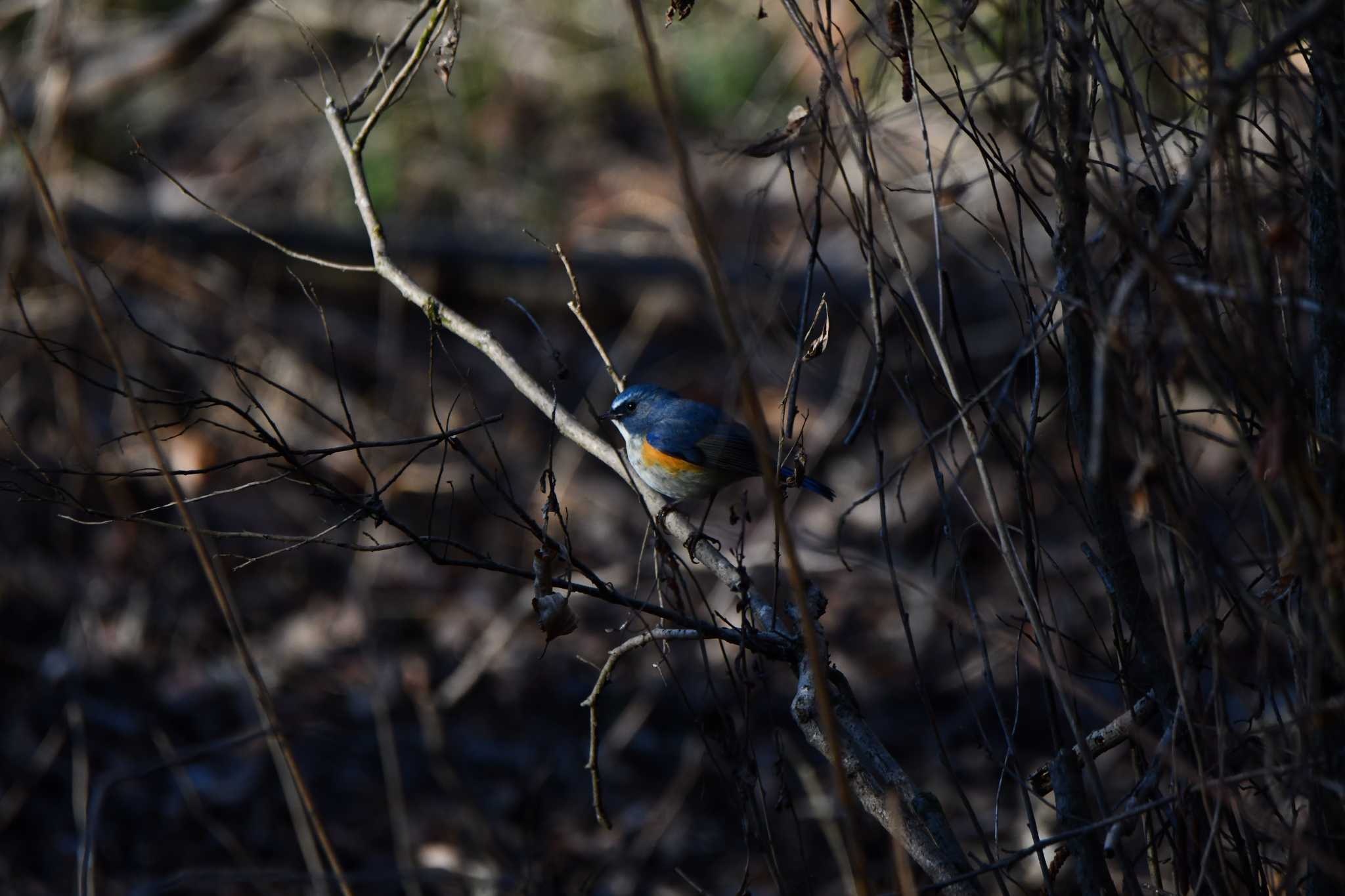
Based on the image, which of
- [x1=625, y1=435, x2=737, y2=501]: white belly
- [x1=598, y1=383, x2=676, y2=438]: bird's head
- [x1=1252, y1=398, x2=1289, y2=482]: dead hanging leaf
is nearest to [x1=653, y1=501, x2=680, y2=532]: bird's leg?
[x1=625, y1=435, x2=737, y2=501]: white belly

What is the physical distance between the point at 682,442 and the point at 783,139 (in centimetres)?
255

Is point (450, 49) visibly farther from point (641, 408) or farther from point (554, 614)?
point (641, 408)

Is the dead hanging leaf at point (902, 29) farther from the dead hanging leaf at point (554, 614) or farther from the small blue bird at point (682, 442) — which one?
the small blue bird at point (682, 442)

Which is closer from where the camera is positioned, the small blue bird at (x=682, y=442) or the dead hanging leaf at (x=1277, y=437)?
the dead hanging leaf at (x=1277, y=437)

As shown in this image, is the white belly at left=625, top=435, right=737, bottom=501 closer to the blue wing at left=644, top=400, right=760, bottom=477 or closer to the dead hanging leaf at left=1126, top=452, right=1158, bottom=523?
the blue wing at left=644, top=400, right=760, bottom=477

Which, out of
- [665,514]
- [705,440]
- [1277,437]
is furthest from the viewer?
[705,440]

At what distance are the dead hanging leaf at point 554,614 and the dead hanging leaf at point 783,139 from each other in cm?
104

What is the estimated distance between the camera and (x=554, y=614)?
2.31m

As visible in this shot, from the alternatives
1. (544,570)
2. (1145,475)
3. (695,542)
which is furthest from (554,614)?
(1145,475)

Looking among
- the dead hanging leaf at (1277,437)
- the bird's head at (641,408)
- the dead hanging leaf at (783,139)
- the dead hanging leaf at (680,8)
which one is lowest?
the dead hanging leaf at (1277,437)

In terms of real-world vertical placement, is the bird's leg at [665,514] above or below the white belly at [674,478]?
below

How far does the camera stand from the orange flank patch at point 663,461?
15.6 ft

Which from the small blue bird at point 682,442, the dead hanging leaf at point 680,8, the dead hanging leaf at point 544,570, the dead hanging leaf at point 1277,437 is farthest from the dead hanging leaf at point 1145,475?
the small blue bird at point 682,442

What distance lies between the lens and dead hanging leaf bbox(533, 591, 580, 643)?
231cm
